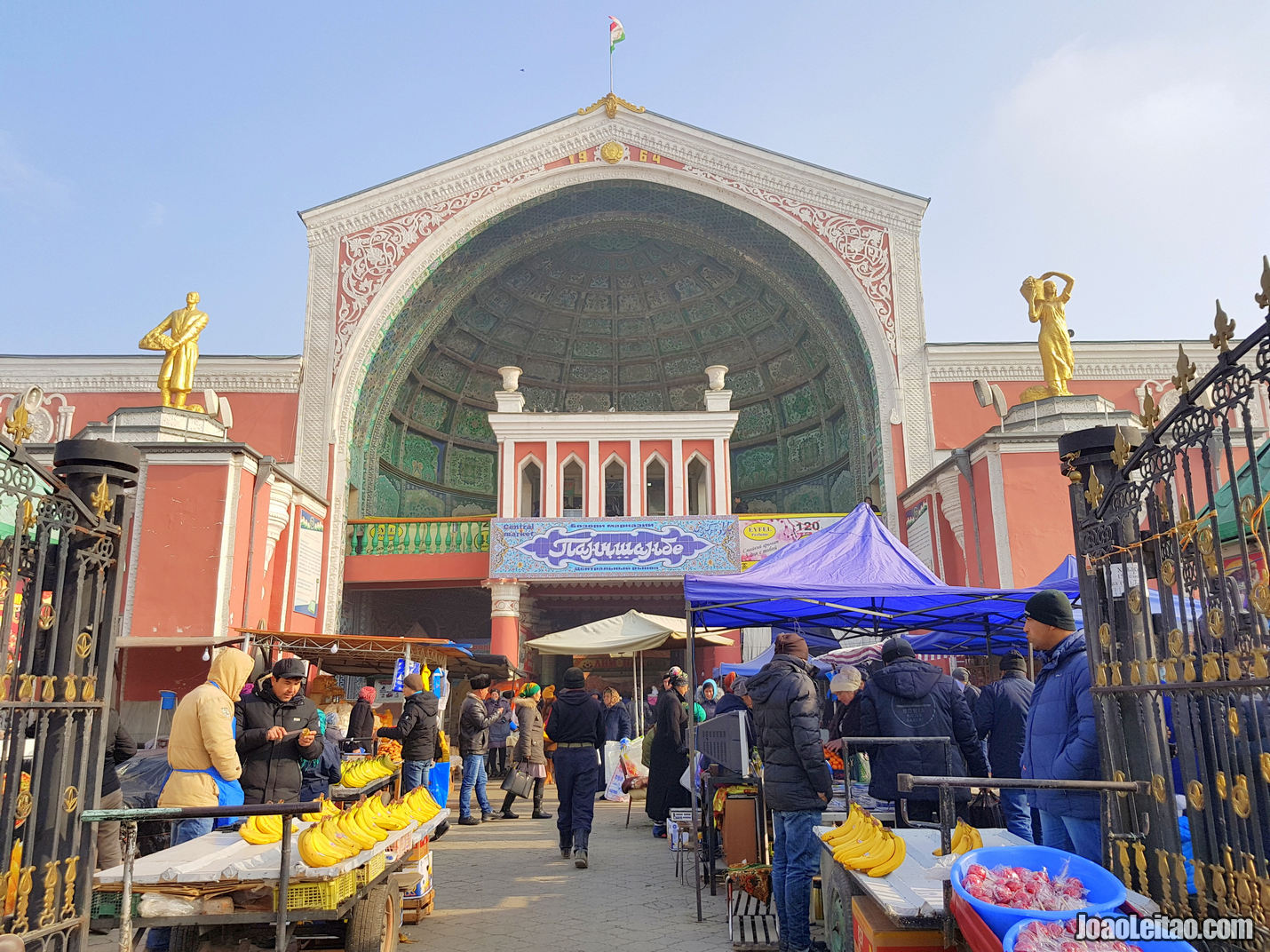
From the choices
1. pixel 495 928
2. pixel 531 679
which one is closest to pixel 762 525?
pixel 531 679

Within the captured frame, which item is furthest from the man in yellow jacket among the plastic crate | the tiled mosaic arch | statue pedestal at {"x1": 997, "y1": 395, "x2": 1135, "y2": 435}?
the tiled mosaic arch

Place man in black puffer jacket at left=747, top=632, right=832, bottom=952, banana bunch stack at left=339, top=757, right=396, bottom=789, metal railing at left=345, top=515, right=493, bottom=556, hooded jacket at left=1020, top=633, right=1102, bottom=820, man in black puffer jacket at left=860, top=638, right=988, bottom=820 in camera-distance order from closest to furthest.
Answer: hooded jacket at left=1020, top=633, right=1102, bottom=820
man in black puffer jacket at left=747, top=632, right=832, bottom=952
man in black puffer jacket at left=860, top=638, right=988, bottom=820
banana bunch stack at left=339, top=757, right=396, bottom=789
metal railing at left=345, top=515, right=493, bottom=556

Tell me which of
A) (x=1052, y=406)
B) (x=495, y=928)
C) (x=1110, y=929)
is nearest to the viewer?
(x=1110, y=929)

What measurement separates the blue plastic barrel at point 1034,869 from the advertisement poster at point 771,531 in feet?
46.8

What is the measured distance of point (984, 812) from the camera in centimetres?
603

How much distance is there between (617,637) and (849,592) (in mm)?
7454

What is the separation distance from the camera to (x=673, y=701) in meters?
8.22

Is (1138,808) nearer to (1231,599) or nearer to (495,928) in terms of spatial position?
(1231,599)

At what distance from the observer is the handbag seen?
1064 cm

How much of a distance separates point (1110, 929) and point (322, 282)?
18.6m

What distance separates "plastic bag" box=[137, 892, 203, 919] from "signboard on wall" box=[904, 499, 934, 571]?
1424cm

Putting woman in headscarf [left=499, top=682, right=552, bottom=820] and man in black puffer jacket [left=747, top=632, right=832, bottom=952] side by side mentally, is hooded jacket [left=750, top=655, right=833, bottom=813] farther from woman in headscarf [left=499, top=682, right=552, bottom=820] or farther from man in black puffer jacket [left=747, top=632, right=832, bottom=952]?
woman in headscarf [left=499, top=682, right=552, bottom=820]

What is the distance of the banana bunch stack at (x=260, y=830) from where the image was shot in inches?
173

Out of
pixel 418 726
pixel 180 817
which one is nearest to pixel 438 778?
pixel 418 726
